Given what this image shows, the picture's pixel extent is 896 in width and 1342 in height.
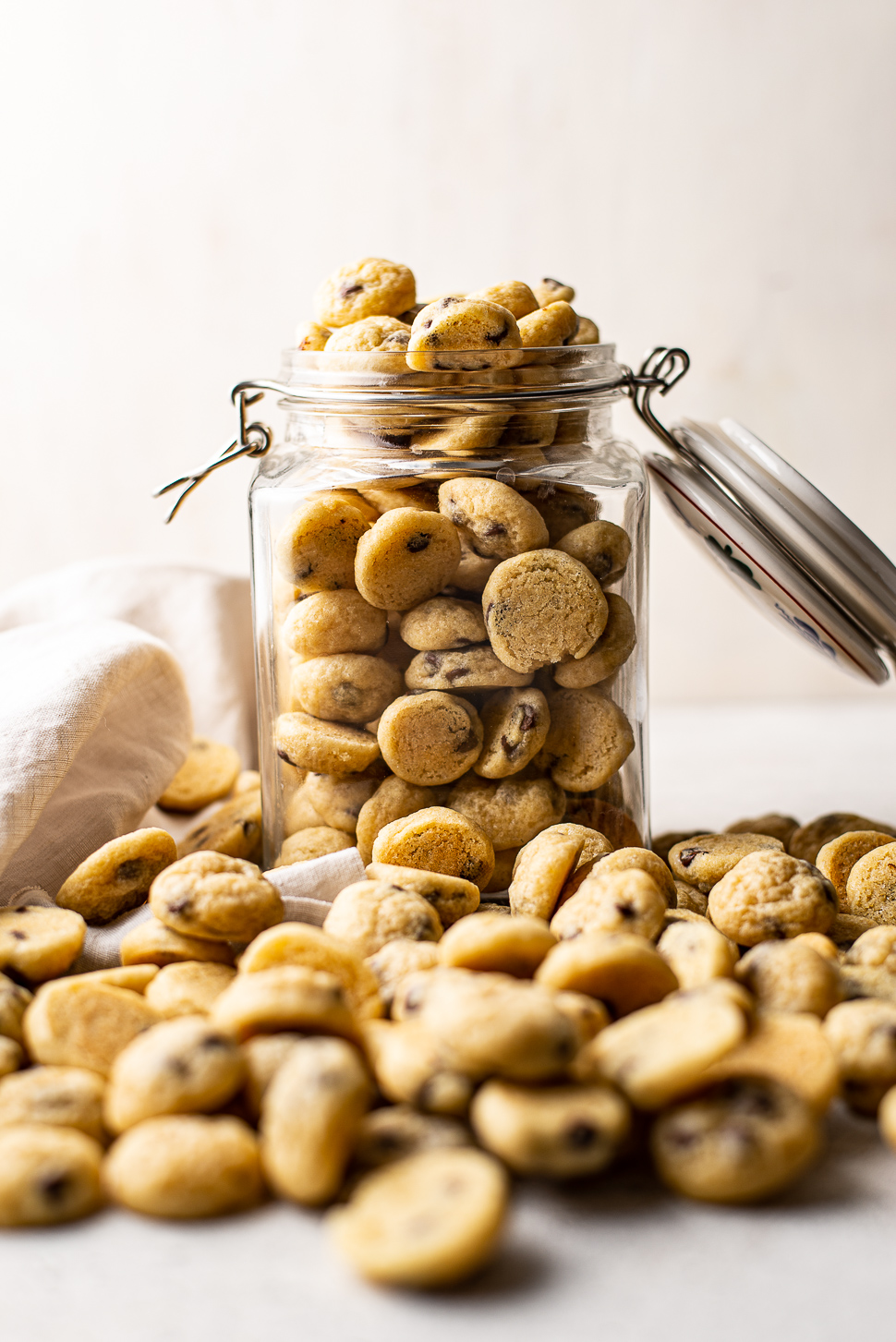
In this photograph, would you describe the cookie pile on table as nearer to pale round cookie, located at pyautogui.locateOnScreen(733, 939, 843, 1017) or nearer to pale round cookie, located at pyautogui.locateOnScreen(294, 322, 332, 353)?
pale round cookie, located at pyautogui.locateOnScreen(733, 939, 843, 1017)

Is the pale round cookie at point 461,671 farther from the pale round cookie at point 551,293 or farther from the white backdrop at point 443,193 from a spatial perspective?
the white backdrop at point 443,193

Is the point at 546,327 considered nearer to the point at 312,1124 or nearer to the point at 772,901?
the point at 772,901

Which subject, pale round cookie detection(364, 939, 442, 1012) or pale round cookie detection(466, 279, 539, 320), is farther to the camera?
pale round cookie detection(466, 279, 539, 320)

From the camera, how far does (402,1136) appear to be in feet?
1.58

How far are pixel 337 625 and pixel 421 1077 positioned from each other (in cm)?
34

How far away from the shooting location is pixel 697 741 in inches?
54.6

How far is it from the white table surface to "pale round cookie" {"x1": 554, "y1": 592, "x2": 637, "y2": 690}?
1.09ft

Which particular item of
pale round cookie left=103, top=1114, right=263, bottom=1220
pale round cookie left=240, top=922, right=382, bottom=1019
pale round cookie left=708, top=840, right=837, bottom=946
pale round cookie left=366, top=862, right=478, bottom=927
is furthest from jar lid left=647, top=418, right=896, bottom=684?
pale round cookie left=103, top=1114, right=263, bottom=1220

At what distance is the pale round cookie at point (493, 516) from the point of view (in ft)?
2.42

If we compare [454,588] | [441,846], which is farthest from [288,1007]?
[454,588]

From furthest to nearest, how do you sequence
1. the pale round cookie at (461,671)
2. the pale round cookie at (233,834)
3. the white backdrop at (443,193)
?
1. the white backdrop at (443,193)
2. the pale round cookie at (233,834)
3. the pale round cookie at (461,671)

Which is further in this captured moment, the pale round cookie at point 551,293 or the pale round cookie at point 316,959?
the pale round cookie at point 551,293

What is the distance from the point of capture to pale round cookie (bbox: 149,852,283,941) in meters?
0.63

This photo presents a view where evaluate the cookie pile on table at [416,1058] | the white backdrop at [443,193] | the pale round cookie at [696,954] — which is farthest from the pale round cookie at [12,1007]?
the white backdrop at [443,193]
